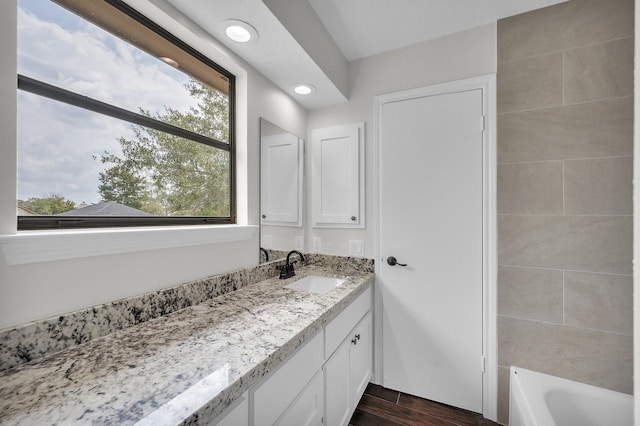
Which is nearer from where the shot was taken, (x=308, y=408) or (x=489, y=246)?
(x=308, y=408)

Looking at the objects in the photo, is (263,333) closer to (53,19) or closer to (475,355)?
(53,19)

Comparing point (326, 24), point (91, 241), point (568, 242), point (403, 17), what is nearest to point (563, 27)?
point (403, 17)

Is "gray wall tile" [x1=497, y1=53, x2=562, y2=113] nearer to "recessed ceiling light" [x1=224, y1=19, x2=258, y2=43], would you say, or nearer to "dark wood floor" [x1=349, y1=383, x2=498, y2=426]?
"recessed ceiling light" [x1=224, y1=19, x2=258, y2=43]

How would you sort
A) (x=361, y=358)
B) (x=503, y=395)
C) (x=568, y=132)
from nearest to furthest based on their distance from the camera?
1. (x=568, y=132)
2. (x=503, y=395)
3. (x=361, y=358)

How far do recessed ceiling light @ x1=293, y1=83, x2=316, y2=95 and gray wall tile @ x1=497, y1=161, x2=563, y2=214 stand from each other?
137cm

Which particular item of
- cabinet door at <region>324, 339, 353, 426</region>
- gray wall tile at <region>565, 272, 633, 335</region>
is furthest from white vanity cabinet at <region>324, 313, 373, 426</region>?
gray wall tile at <region>565, 272, 633, 335</region>

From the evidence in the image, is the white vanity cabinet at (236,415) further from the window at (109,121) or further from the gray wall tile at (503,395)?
the gray wall tile at (503,395)

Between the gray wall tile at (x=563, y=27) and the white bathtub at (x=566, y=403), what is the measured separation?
1905 mm

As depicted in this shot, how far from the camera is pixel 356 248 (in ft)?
6.92

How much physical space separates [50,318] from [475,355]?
7.05 feet

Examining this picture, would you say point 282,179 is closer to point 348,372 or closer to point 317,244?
point 317,244

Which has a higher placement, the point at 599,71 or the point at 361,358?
the point at 599,71

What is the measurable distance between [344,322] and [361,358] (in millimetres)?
479

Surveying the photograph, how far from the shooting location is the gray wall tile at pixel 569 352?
4.59 ft
